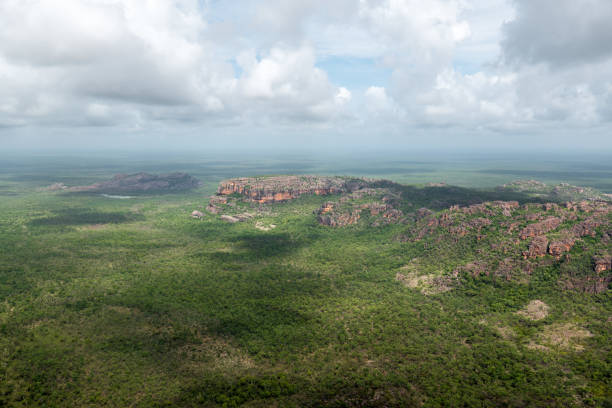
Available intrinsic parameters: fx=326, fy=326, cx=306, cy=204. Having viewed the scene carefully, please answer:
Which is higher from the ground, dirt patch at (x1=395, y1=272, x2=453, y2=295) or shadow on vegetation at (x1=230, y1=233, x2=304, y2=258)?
shadow on vegetation at (x1=230, y1=233, x2=304, y2=258)

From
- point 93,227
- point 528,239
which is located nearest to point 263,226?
point 93,227

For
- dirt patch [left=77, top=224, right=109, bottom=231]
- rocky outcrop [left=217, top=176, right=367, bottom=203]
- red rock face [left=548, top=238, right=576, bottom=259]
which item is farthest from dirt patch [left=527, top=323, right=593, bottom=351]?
dirt patch [left=77, top=224, right=109, bottom=231]

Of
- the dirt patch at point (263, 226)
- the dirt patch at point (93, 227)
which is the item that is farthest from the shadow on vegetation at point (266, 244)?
the dirt patch at point (93, 227)

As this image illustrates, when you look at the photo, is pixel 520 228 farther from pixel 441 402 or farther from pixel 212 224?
pixel 212 224

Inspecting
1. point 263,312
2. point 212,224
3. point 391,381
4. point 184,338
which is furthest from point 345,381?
point 212,224

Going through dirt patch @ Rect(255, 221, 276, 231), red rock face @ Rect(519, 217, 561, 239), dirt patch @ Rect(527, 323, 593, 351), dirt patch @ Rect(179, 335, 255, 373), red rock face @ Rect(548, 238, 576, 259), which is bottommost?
dirt patch @ Rect(179, 335, 255, 373)

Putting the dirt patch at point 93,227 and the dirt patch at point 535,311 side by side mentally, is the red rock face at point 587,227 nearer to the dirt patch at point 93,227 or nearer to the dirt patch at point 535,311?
the dirt patch at point 535,311

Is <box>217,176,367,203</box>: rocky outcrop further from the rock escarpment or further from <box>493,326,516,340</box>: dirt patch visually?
<box>493,326,516,340</box>: dirt patch
